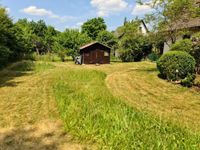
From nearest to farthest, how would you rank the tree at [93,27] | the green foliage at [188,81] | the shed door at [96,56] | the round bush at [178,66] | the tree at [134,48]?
the green foliage at [188,81], the round bush at [178,66], the shed door at [96,56], the tree at [134,48], the tree at [93,27]

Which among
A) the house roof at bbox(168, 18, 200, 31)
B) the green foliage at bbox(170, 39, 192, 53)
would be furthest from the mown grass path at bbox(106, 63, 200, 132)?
the house roof at bbox(168, 18, 200, 31)

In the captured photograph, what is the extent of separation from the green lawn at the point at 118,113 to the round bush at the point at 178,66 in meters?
1.05

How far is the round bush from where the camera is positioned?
17.9m

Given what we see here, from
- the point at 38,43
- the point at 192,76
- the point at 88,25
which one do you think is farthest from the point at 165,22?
the point at 88,25

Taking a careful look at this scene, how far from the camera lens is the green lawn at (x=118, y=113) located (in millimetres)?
7484

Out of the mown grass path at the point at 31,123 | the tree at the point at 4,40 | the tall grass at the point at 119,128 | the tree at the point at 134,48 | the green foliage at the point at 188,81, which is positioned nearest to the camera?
the tall grass at the point at 119,128

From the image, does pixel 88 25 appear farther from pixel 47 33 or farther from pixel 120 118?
pixel 120 118

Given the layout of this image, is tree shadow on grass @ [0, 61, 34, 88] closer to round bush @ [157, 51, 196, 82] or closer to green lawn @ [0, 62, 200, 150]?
green lawn @ [0, 62, 200, 150]

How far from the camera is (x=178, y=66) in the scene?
1797 centimetres

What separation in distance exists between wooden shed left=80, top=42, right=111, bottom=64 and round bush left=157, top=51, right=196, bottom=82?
21921mm

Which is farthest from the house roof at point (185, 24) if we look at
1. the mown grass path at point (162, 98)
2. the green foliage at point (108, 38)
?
the green foliage at point (108, 38)

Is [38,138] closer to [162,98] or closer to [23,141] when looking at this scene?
[23,141]

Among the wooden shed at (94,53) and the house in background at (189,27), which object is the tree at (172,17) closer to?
→ the house in background at (189,27)

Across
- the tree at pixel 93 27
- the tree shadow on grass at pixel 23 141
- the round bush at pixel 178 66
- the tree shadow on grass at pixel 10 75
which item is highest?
the tree at pixel 93 27
